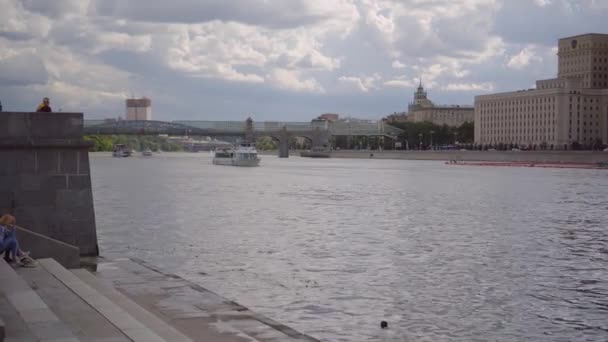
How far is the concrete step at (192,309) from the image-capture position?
35.2 ft

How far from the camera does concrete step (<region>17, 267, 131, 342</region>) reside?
8883mm

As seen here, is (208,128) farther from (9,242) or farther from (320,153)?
(9,242)

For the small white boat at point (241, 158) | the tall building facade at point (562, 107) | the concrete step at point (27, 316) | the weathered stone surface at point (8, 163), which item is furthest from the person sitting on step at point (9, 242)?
the tall building facade at point (562, 107)

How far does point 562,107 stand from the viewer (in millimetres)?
147500

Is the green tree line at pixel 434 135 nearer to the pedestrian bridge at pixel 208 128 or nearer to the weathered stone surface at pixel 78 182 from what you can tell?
the pedestrian bridge at pixel 208 128

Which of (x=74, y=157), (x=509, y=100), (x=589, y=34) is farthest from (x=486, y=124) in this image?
(x=74, y=157)

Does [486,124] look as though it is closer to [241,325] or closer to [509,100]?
[509,100]

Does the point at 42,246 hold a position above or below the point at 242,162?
above

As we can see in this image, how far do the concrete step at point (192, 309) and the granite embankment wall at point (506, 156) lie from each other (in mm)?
97157

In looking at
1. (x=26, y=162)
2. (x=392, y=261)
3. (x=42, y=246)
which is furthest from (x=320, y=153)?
(x=42, y=246)

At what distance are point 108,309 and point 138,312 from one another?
29.5 inches

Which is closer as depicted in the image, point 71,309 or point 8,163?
point 71,309

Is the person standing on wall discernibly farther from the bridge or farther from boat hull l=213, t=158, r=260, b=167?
the bridge

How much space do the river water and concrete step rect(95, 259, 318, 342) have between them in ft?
1.68
